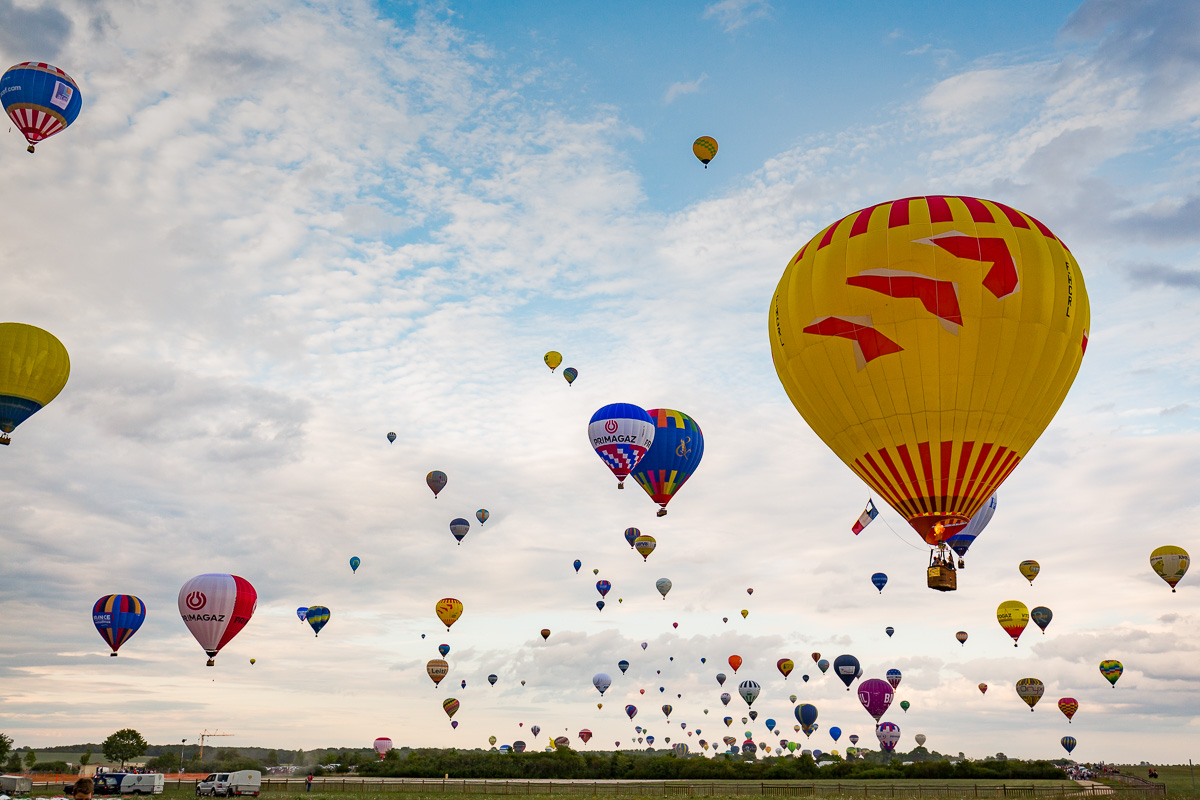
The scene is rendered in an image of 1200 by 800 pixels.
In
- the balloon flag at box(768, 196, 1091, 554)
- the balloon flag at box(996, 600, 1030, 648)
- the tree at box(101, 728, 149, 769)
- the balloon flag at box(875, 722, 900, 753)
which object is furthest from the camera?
the tree at box(101, 728, 149, 769)

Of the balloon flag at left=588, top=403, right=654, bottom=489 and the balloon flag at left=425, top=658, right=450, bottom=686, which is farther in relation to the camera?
the balloon flag at left=425, top=658, right=450, bottom=686

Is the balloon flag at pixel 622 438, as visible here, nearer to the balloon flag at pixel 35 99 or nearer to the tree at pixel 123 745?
the balloon flag at pixel 35 99

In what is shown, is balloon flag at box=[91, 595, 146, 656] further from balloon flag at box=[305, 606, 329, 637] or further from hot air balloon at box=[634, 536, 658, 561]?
hot air balloon at box=[634, 536, 658, 561]

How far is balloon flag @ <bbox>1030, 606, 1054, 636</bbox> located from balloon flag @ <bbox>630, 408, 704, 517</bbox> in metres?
29.9

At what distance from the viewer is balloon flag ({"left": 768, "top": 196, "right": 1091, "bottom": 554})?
2169 cm

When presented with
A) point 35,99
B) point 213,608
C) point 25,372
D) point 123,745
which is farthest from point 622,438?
point 123,745

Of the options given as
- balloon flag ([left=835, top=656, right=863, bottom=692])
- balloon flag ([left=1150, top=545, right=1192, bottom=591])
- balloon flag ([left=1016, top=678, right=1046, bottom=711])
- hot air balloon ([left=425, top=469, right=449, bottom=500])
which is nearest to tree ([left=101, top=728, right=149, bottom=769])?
hot air balloon ([left=425, top=469, right=449, bottom=500])

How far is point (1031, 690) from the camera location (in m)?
61.2

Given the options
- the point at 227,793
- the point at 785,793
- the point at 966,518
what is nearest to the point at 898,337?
the point at 966,518

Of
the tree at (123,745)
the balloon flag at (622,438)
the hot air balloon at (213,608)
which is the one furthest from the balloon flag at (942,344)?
the tree at (123,745)

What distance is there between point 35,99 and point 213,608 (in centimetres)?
2415

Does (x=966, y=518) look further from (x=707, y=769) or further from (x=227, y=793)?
(x=707, y=769)

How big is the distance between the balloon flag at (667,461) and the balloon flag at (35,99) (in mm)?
30178

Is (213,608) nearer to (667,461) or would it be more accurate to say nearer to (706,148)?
(667,461)
